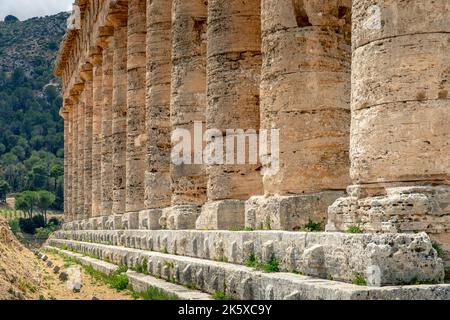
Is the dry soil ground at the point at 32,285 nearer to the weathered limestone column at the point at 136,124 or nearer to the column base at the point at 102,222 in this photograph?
the weathered limestone column at the point at 136,124

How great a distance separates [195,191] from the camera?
62.4 ft

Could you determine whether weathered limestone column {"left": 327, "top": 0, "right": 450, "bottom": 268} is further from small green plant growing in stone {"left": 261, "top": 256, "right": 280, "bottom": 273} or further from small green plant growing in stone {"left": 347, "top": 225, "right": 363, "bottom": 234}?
→ small green plant growing in stone {"left": 261, "top": 256, "right": 280, "bottom": 273}

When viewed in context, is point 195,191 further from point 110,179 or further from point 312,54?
point 110,179

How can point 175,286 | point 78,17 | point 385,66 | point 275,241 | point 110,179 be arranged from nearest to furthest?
point 385,66 < point 275,241 < point 175,286 < point 110,179 < point 78,17

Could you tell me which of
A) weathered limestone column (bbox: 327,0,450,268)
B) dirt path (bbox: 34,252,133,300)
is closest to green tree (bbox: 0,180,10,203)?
dirt path (bbox: 34,252,133,300)

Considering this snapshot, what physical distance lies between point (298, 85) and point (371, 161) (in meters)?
3.31

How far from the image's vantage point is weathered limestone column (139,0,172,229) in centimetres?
2194

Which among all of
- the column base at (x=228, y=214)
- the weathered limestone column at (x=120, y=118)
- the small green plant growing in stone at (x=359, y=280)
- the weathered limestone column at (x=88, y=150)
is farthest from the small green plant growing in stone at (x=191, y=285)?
the weathered limestone column at (x=88, y=150)

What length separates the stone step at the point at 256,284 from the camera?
8273 millimetres

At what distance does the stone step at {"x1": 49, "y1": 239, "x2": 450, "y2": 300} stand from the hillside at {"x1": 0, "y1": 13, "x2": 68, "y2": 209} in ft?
309

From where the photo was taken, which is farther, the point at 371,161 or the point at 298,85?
the point at 298,85

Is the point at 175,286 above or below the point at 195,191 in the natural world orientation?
below

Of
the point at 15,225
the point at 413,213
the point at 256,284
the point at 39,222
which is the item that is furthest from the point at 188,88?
the point at 39,222
